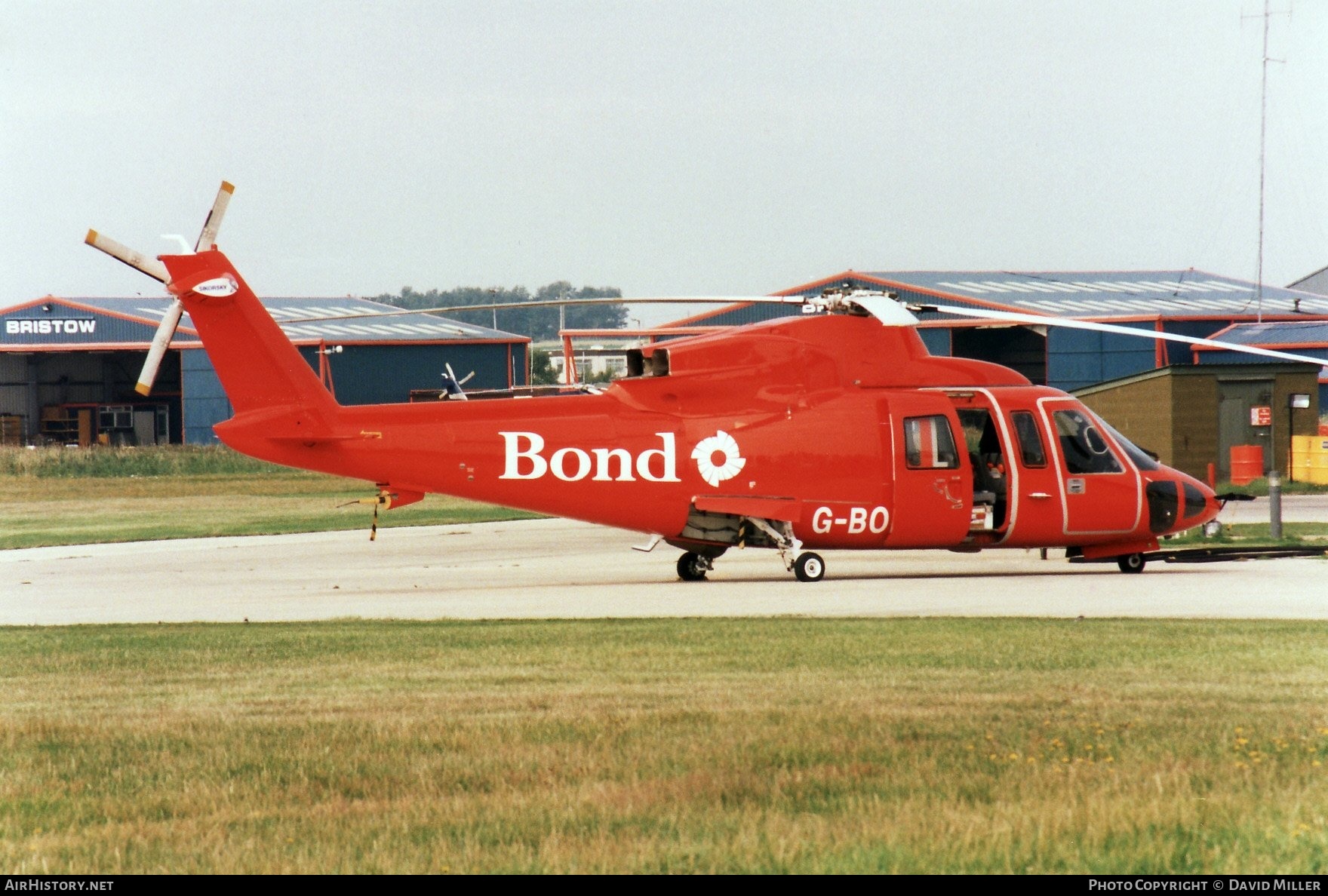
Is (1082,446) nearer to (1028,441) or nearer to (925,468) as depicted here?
(1028,441)

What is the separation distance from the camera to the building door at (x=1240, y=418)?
39.4 m

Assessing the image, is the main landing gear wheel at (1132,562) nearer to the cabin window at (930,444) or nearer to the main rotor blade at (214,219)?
the cabin window at (930,444)

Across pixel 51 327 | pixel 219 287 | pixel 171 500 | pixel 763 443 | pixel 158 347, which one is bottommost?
pixel 171 500

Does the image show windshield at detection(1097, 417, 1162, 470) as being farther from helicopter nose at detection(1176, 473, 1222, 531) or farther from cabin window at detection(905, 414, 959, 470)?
cabin window at detection(905, 414, 959, 470)

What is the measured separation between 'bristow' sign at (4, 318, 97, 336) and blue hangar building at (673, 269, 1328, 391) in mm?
29533

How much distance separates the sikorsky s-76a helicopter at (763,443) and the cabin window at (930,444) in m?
0.03

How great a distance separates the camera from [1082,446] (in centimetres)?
2044

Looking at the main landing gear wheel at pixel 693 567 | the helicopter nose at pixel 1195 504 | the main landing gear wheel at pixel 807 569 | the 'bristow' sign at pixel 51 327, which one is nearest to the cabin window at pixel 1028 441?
the helicopter nose at pixel 1195 504

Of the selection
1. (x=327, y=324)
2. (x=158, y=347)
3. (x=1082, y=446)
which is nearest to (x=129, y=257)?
(x=158, y=347)

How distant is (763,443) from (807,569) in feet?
5.91

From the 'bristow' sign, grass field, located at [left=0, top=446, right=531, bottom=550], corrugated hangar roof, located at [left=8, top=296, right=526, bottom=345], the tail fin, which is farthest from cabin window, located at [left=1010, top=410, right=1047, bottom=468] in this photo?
the 'bristow' sign

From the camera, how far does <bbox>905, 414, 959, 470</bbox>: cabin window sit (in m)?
19.7
